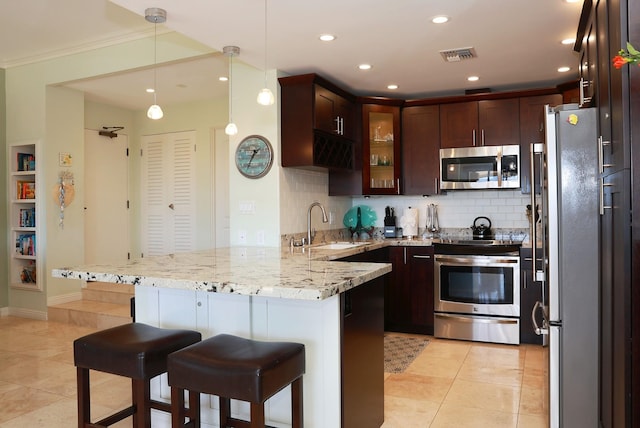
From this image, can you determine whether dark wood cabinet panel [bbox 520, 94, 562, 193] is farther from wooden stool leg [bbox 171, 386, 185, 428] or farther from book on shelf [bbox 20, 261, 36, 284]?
book on shelf [bbox 20, 261, 36, 284]

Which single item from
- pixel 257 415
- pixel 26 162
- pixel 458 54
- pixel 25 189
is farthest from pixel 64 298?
pixel 458 54

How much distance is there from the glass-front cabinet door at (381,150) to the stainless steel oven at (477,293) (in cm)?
90

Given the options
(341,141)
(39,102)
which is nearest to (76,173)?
(39,102)

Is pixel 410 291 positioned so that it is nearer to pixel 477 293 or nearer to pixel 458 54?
pixel 477 293

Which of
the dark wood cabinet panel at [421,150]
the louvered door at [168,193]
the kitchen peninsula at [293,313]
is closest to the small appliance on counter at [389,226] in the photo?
the dark wood cabinet panel at [421,150]

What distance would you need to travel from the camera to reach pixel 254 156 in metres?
4.28

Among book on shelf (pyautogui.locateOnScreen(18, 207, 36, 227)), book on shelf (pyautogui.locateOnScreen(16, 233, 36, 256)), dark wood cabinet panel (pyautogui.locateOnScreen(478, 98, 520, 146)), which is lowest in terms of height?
book on shelf (pyautogui.locateOnScreen(16, 233, 36, 256))

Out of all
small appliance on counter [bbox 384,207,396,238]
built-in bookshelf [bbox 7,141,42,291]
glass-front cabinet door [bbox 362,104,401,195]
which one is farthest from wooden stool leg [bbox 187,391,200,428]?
built-in bookshelf [bbox 7,141,42,291]

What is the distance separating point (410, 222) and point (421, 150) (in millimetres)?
790

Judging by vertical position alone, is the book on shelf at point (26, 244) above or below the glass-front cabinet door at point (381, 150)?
below

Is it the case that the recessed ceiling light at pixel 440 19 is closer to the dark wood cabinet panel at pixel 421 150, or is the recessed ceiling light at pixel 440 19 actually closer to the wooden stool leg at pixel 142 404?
the dark wood cabinet panel at pixel 421 150

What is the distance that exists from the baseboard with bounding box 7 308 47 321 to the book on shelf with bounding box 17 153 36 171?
1.63 m

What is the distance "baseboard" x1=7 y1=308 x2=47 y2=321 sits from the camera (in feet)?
18.0

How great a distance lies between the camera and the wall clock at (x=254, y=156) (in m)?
4.23
